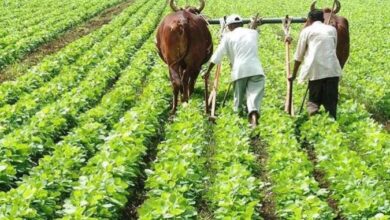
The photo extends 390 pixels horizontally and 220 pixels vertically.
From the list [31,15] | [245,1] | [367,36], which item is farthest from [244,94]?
[245,1]

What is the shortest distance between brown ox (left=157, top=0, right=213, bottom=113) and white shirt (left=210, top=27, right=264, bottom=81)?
841mm

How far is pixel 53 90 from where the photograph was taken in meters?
10.8

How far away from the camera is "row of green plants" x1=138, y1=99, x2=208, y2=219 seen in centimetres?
539

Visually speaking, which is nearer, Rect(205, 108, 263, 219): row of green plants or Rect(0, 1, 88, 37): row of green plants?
Rect(205, 108, 263, 219): row of green plants

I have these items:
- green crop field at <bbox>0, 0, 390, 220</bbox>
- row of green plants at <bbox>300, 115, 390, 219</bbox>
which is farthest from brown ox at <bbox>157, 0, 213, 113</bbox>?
row of green plants at <bbox>300, 115, 390, 219</bbox>

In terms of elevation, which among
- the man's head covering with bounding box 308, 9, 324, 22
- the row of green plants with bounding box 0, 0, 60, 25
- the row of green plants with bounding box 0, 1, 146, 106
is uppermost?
the man's head covering with bounding box 308, 9, 324, 22

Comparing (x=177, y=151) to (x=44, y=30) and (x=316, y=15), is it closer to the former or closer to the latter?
(x=316, y=15)

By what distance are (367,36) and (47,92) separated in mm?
13037

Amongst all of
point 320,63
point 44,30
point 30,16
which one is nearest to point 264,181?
point 320,63

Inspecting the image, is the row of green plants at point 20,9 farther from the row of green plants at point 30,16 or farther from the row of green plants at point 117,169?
the row of green plants at point 117,169

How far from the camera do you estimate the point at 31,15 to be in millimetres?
26375

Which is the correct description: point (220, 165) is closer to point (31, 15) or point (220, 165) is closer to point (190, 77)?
point (190, 77)

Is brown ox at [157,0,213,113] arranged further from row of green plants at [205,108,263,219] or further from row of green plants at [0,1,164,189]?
row of green plants at [205,108,263,219]

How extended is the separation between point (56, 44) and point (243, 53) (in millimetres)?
11894
